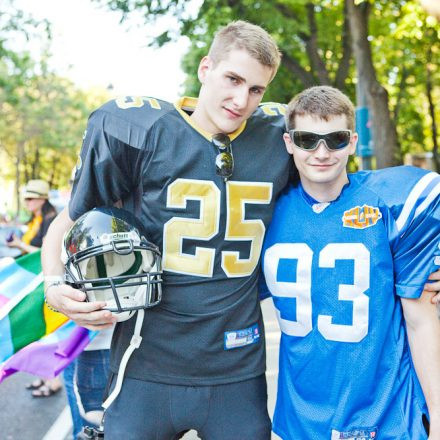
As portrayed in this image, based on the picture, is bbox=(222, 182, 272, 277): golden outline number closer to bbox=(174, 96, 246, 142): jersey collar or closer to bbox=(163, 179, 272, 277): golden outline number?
bbox=(163, 179, 272, 277): golden outline number

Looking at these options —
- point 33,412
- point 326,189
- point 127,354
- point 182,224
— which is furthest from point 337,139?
point 33,412

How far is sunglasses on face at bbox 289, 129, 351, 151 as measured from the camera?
100 inches

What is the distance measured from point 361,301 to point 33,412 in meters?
3.98

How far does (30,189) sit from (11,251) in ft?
6.45

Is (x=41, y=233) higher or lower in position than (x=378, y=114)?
lower

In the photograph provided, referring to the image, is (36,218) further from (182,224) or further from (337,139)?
(337,139)

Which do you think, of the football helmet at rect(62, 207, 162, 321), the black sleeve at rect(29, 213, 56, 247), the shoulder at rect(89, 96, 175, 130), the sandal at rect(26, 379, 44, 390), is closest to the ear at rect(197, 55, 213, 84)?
the shoulder at rect(89, 96, 175, 130)

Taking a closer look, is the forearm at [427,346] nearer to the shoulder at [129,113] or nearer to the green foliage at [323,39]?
the shoulder at [129,113]

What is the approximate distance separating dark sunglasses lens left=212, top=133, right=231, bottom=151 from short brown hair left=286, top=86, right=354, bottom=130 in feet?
0.97

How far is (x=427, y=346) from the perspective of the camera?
2416mm

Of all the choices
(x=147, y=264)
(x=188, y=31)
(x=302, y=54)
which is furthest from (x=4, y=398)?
(x=302, y=54)

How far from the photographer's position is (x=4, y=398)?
5871mm

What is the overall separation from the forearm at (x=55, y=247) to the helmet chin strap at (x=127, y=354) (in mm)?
368

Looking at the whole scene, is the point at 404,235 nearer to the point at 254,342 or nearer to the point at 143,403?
the point at 254,342
